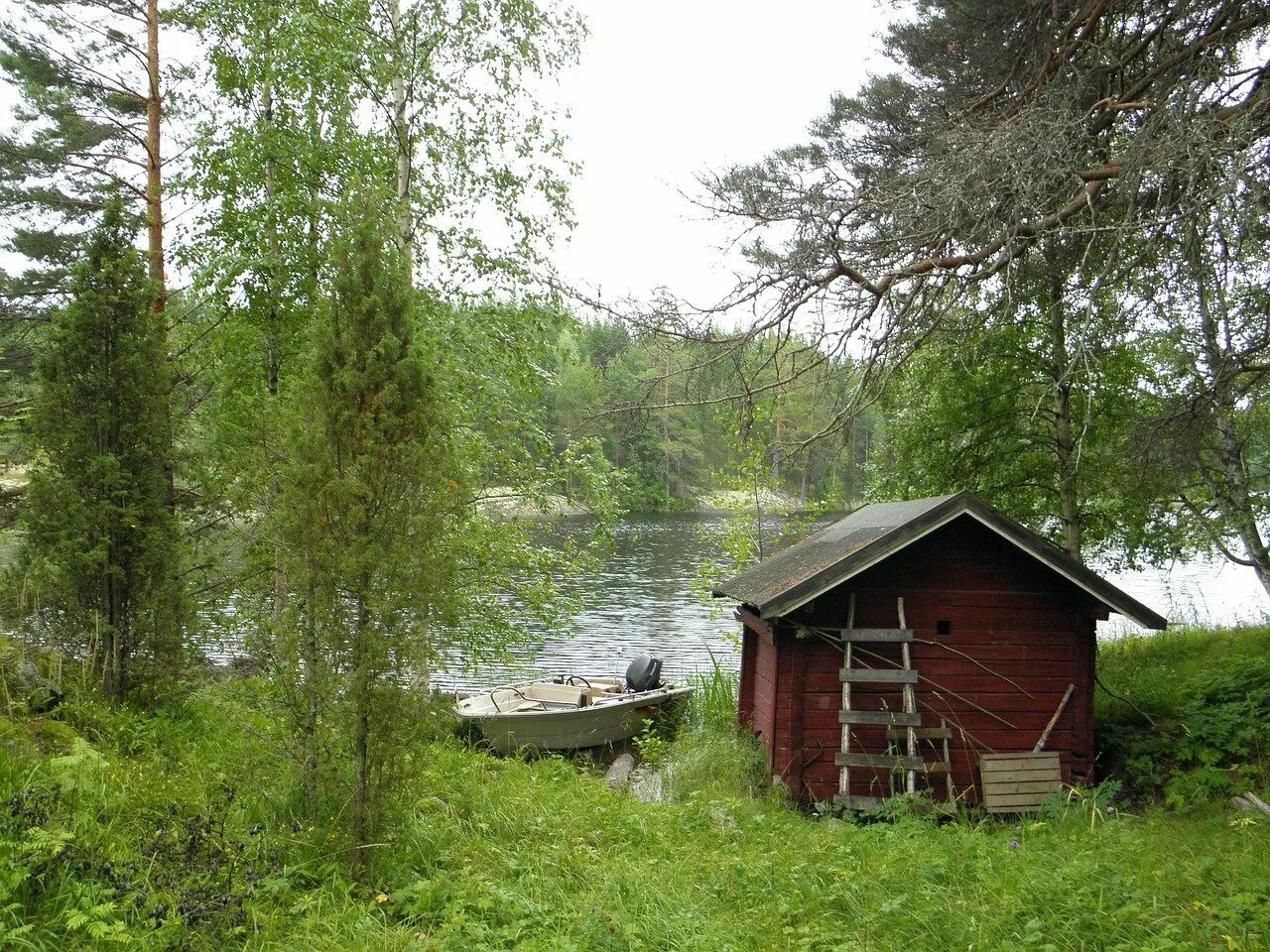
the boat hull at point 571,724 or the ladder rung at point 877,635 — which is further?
the boat hull at point 571,724

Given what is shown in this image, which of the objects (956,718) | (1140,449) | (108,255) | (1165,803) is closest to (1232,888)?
(1165,803)

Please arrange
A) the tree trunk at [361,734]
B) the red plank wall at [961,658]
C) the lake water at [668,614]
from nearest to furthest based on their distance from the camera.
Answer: the tree trunk at [361,734] < the red plank wall at [961,658] < the lake water at [668,614]

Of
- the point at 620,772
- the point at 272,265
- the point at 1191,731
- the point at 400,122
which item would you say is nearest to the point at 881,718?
the point at 1191,731

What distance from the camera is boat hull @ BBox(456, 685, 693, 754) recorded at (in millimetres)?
13797

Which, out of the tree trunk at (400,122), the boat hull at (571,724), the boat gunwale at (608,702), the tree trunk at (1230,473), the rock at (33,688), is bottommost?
the boat hull at (571,724)

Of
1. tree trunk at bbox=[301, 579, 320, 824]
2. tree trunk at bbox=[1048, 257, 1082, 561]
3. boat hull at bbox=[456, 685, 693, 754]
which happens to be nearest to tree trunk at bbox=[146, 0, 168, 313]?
boat hull at bbox=[456, 685, 693, 754]

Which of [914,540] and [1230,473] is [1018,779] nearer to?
[914,540]

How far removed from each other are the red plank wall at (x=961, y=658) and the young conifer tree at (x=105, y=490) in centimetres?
558

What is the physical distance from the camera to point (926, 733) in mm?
9250

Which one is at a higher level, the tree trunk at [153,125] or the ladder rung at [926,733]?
the tree trunk at [153,125]

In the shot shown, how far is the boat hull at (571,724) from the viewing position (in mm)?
13797

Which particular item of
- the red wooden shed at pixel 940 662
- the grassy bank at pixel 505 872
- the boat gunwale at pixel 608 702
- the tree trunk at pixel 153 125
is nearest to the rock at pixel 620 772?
the boat gunwale at pixel 608 702

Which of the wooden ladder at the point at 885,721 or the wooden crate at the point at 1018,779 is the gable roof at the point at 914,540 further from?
the wooden crate at the point at 1018,779

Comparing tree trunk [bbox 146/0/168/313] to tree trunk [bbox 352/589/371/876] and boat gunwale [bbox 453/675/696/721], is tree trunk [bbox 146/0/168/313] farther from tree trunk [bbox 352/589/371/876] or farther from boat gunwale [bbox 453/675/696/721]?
tree trunk [bbox 352/589/371/876]
